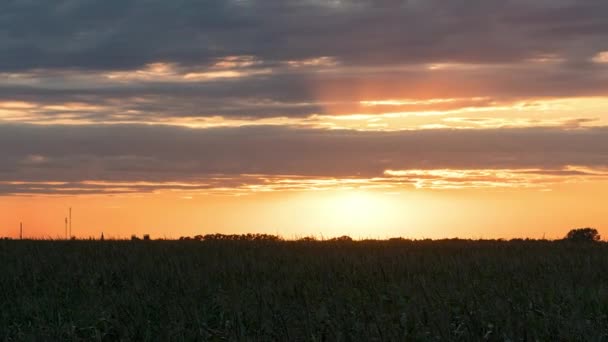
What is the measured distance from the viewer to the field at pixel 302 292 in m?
11.6

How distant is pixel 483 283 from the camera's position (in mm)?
16953

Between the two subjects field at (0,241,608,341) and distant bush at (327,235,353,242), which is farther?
distant bush at (327,235,353,242)

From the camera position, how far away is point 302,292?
51.3 feet

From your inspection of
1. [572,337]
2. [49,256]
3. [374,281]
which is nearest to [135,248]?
[49,256]

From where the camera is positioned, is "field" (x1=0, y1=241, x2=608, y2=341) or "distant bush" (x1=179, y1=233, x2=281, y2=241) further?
"distant bush" (x1=179, y1=233, x2=281, y2=241)

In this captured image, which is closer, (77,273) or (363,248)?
(77,273)

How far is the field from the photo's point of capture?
11562mm

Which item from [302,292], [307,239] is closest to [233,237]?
[307,239]

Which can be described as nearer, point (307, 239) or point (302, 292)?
point (302, 292)

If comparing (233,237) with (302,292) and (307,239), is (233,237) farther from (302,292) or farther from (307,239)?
(302,292)

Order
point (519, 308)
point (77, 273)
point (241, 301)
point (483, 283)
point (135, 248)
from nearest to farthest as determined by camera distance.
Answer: point (519, 308)
point (241, 301)
point (483, 283)
point (77, 273)
point (135, 248)

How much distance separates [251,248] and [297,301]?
1050cm

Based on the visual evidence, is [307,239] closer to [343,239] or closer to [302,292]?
[343,239]

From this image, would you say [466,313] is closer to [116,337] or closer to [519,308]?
[519,308]
